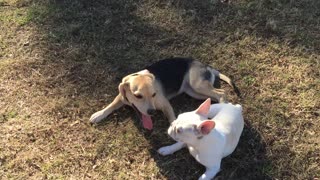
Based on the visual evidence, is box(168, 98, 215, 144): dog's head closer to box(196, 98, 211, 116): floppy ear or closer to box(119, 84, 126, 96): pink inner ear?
box(196, 98, 211, 116): floppy ear

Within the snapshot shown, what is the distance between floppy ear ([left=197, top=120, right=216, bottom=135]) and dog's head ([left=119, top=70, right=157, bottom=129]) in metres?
0.84

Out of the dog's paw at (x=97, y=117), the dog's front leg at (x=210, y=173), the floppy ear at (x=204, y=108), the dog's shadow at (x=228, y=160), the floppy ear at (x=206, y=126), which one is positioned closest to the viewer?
the floppy ear at (x=206, y=126)

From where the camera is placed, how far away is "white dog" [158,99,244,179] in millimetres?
3789

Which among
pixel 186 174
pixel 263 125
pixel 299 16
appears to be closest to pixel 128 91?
pixel 186 174

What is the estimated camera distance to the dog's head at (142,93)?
446cm

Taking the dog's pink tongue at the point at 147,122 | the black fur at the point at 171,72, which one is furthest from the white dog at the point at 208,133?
the black fur at the point at 171,72

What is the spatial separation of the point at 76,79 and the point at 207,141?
6.30ft

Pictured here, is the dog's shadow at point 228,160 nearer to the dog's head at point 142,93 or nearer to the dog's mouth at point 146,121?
the dog's mouth at point 146,121

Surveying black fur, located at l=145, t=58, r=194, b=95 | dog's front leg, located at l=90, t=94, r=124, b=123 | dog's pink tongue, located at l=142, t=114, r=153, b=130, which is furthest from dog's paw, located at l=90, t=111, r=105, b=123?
black fur, located at l=145, t=58, r=194, b=95

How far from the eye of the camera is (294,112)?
4723mm

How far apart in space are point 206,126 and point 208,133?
0.10 metres

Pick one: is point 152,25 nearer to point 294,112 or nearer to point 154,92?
point 154,92

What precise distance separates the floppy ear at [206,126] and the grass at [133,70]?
1.98 ft

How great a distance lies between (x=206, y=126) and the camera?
371 cm
